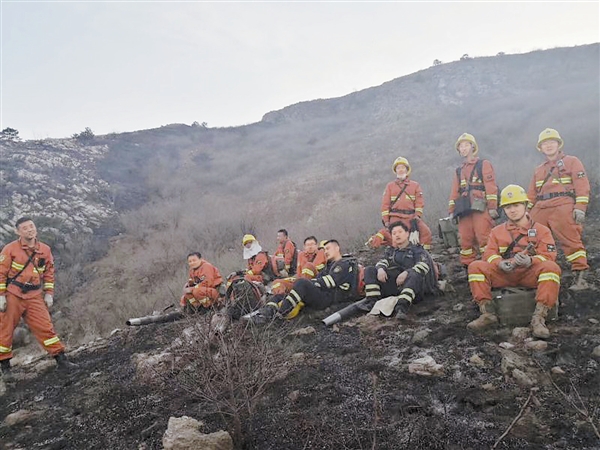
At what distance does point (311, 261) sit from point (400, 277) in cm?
165

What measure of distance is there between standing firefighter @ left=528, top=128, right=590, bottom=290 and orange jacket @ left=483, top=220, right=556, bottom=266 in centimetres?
91

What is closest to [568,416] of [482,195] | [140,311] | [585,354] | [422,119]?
[585,354]

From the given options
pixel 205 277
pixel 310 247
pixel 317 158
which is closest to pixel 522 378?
pixel 310 247

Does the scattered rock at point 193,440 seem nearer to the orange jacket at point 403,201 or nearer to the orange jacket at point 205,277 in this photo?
the orange jacket at point 205,277

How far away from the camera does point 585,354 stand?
3.44 metres

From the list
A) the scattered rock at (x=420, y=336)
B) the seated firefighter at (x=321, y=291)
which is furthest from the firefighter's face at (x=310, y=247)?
the scattered rock at (x=420, y=336)

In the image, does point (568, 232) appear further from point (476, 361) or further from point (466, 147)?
point (476, 361)

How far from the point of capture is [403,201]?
6.92m

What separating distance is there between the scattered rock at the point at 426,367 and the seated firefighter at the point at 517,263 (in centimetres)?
84

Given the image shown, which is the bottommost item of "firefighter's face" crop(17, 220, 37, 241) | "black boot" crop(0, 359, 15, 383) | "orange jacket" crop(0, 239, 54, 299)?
"black boot" crop(0, 359, 15, 383)

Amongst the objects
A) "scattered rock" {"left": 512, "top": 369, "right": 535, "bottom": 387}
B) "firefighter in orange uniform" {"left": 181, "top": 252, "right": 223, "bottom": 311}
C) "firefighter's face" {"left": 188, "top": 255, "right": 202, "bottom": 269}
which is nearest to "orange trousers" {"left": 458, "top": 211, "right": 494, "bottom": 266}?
"scattered rock" {"left": 512, "top": 369, "right": 535, "bottom": 387}

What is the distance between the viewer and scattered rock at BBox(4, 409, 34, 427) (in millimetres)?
4062

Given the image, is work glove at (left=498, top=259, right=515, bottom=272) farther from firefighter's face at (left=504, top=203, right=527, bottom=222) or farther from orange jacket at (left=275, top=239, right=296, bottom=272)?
orange jacket at (left=275, top=239, right=296, bottom=272)

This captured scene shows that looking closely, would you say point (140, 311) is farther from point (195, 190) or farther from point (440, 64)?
point (440, 64)
